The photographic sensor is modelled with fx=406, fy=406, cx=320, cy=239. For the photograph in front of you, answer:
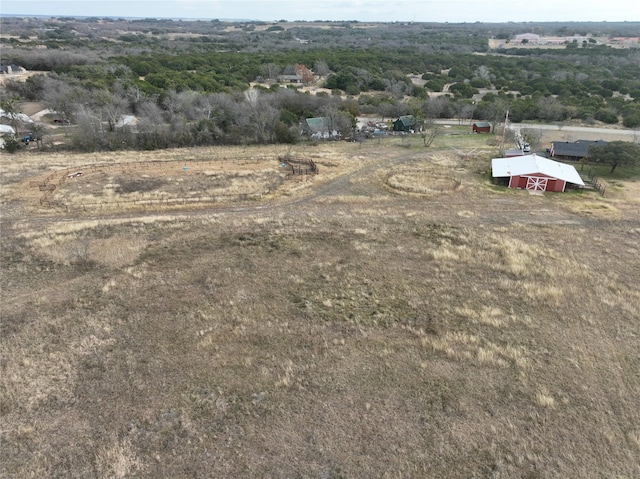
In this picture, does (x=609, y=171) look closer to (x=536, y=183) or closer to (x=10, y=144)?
(x=536, y=183)

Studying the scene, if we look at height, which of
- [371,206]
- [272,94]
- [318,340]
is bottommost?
[318,340]

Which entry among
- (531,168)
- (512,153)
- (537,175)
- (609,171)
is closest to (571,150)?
(609,171)

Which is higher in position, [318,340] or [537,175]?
[537,175]

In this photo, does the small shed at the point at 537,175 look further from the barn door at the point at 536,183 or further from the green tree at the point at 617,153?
the green tree at the point at 617,153

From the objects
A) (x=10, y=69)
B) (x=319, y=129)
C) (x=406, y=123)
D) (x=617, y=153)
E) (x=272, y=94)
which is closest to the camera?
(x=617, y=153)

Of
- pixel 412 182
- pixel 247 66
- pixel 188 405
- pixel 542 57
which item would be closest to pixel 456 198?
pixel 412 182

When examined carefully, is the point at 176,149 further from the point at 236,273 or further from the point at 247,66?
the point at 247,66

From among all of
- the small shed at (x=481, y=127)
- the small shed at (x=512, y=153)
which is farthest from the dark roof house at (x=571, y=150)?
the small shed at (x=481, y=127)
